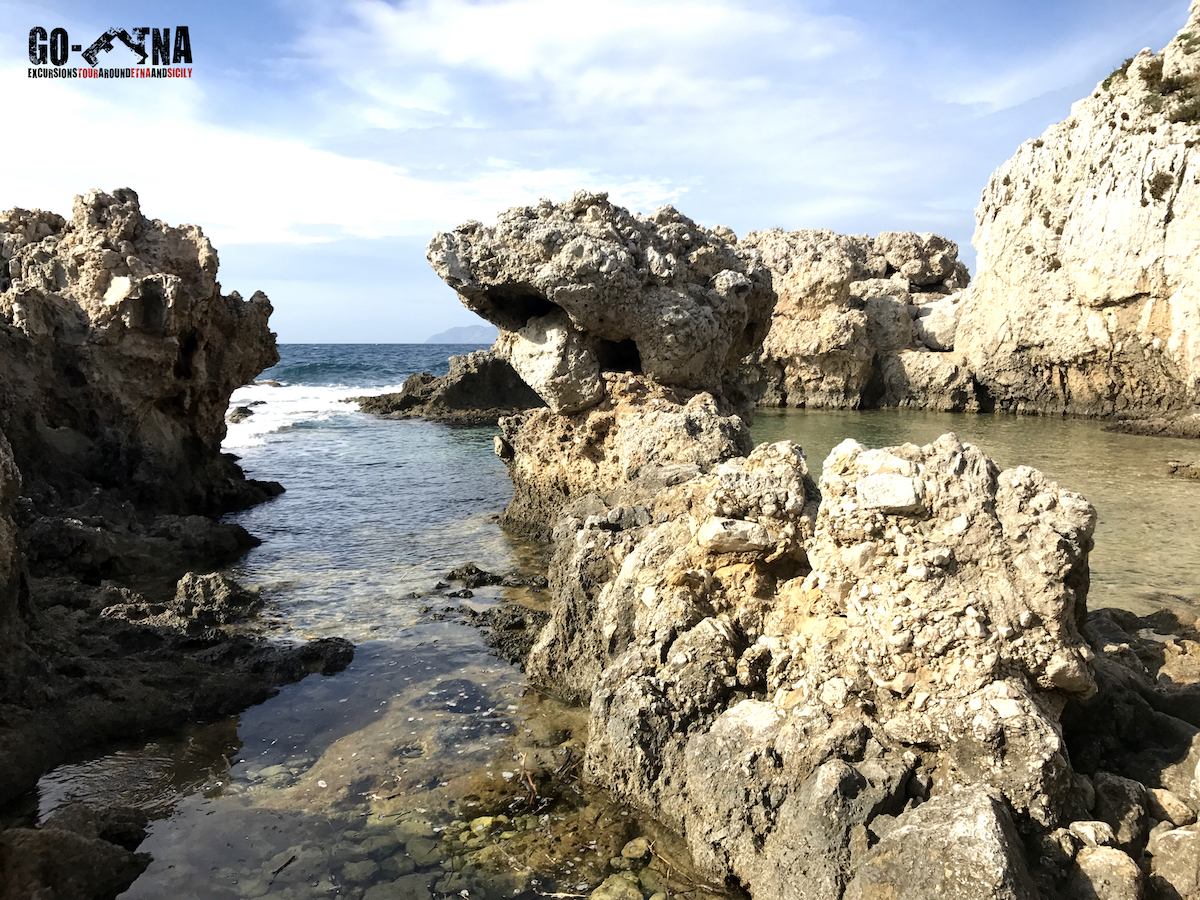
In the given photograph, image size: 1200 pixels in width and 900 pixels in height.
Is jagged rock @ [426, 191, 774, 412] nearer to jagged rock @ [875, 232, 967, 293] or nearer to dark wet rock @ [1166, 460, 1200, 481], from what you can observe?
dark wet rock @ [1166, 460, 1200, 481]

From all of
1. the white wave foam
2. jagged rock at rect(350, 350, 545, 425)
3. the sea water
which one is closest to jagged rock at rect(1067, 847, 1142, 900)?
the sea water

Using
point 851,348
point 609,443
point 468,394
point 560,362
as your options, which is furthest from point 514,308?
point 851,348

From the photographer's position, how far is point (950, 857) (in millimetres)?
3182

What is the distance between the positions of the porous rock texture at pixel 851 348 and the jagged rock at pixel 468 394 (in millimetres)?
9731

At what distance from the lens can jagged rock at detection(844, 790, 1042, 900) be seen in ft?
10.1

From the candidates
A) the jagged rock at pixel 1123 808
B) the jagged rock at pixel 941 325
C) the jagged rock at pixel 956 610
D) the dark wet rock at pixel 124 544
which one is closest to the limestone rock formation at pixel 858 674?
the jagged rock at pixel 956 610

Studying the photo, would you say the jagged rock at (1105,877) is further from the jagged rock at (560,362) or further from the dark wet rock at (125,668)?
the jagged rock at (560,362)

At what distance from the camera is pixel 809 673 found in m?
4.40

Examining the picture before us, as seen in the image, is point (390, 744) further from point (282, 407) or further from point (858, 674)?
point (282, 407)

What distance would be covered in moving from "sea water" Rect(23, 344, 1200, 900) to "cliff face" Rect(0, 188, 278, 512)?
1.98 metres

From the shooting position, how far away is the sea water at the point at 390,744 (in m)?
4.28

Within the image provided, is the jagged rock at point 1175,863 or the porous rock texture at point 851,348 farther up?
the porous rock texture at point 851,348

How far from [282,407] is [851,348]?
26.3 meters

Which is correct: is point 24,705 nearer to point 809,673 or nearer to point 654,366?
point 809,673
